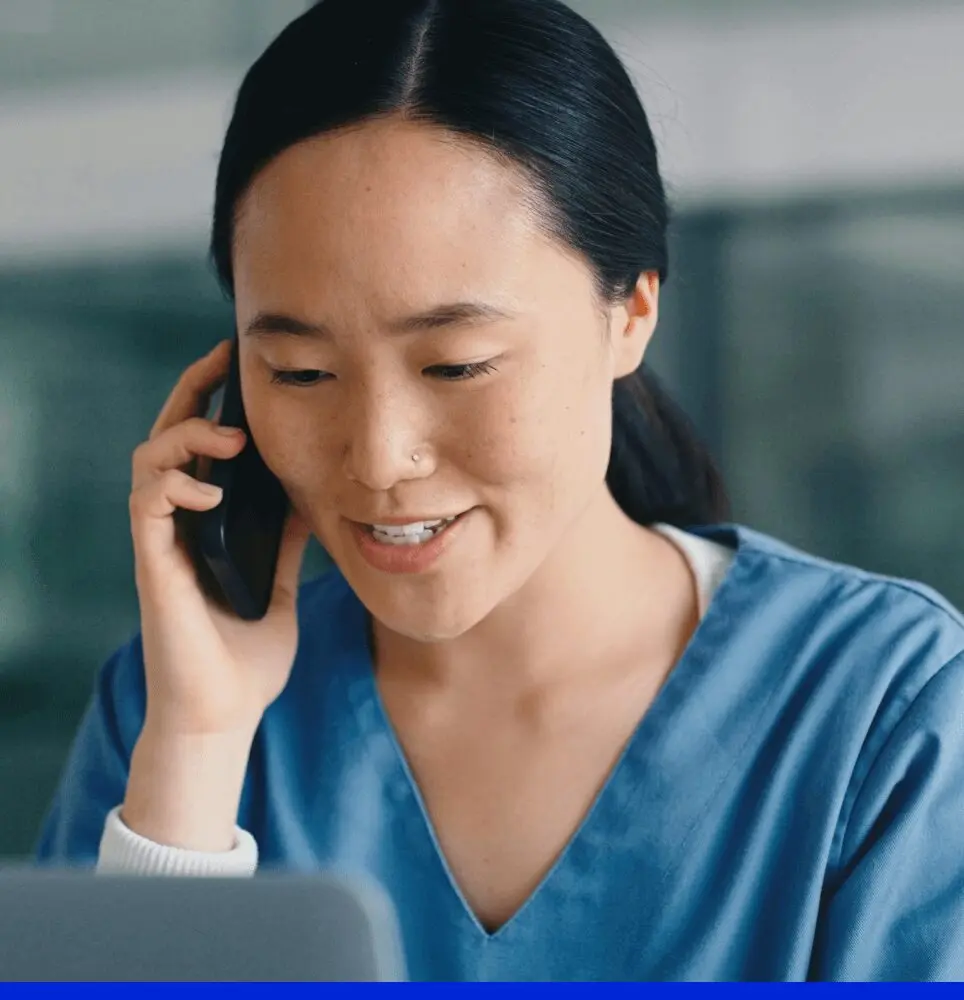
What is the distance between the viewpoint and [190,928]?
1.13ft

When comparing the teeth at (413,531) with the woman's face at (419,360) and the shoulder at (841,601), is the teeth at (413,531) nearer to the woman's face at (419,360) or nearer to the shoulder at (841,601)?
the woman's face at (419,360)

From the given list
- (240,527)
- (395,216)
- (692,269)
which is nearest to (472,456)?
(395,216)

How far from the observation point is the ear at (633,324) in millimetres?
941

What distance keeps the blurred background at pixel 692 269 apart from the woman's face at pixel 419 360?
1.17 feet

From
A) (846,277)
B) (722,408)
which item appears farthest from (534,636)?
(846,277)

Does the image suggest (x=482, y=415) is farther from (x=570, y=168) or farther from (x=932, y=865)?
(x=932, y=865)

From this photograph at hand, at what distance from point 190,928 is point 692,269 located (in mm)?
988

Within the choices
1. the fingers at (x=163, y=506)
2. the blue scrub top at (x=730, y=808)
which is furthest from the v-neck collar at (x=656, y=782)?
the fingers at (x=163, y=506)

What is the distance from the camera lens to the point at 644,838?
934mm

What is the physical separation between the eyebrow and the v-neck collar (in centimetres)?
31

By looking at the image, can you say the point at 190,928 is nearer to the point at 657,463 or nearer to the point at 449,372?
the point at 449,372

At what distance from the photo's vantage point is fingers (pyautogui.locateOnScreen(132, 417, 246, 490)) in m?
1.01

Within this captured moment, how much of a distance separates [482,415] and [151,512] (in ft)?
0.98

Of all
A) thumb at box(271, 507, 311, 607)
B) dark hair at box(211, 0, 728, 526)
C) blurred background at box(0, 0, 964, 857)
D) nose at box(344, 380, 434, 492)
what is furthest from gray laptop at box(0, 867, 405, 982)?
blurred background at box(0, 0, 964, 857)
